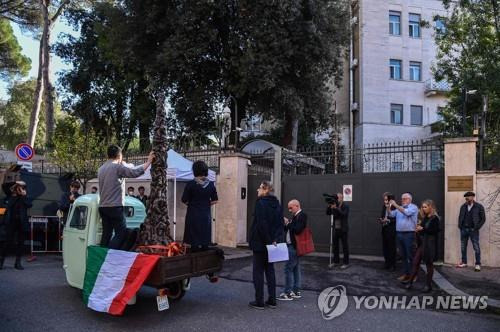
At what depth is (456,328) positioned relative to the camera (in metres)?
6.12

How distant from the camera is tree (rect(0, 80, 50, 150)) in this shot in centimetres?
4744

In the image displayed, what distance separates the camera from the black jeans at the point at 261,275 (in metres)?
6.91

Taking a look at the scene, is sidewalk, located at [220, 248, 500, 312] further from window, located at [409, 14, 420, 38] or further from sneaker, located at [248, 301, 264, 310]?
window, located at [409, 14, 420, 38]

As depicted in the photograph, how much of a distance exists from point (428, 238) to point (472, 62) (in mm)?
16901

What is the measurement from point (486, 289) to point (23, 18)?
32.4 meters

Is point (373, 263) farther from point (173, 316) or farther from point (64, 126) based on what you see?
point (64, 126)

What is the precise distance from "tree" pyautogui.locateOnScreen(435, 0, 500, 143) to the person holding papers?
13.4 m

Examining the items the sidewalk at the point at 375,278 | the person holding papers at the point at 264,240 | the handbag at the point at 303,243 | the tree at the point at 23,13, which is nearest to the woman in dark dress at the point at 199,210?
the person holding papers at the point at 264,240

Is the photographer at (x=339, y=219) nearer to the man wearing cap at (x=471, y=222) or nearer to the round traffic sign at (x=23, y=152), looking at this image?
the man wearing cap at (x=471, y=222)

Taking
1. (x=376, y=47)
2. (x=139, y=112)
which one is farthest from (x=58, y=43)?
(x=376, y=47)

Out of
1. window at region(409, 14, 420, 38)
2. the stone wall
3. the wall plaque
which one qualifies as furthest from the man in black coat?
window at region(409, 14, 420, 38)

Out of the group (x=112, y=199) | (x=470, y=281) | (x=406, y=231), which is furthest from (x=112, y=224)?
(x=470, y=281)

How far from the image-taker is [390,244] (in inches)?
418
